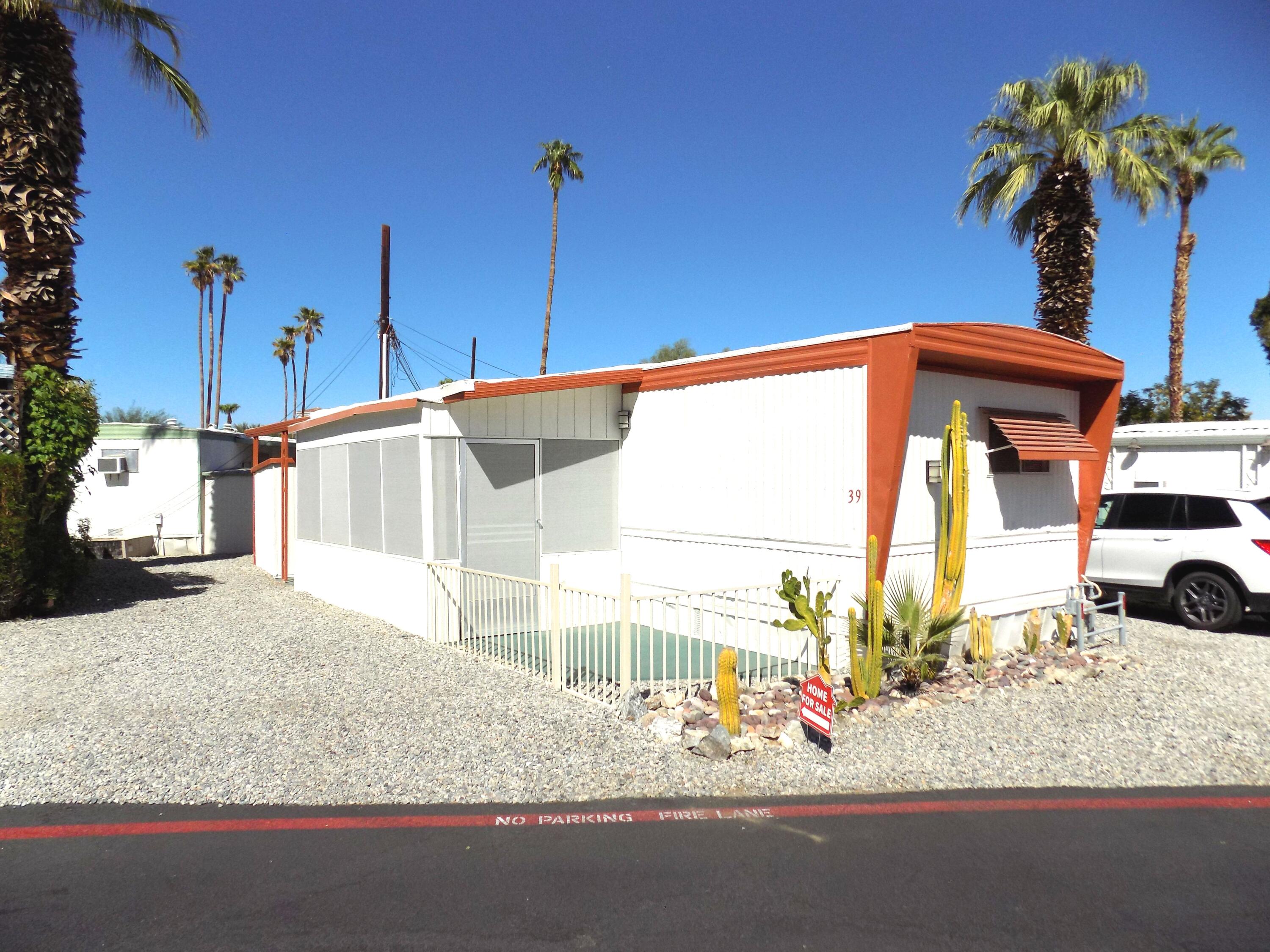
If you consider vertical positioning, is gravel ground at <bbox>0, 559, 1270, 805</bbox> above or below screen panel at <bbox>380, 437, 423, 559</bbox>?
below

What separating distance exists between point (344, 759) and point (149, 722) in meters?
1.72

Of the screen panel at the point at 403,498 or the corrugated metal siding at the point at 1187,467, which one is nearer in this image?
the screen panel at the point at 403,498

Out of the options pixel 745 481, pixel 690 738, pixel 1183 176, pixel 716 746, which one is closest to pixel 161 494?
pixel 745 481

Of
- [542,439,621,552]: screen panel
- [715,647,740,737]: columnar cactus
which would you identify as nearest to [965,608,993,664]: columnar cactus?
[715,647,740,737]: columnar cactus

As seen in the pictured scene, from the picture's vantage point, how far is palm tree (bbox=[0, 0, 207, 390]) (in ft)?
30.3

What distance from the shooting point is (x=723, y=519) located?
7.72 metres

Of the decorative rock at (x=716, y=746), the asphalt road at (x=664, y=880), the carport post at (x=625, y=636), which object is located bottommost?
the asphalt road at (x=664, y=880)

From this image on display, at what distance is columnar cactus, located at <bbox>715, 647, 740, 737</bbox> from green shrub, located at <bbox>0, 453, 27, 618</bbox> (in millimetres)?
7985

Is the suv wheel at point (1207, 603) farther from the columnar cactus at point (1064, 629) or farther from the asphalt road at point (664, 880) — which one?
the asphalt road at point (664, 880)

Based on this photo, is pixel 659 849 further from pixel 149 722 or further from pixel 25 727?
pixel 25 727

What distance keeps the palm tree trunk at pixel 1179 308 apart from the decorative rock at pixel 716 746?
19.0 meters

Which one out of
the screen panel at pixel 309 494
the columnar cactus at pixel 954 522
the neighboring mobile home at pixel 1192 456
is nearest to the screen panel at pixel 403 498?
the screen panel at pixel 309 494

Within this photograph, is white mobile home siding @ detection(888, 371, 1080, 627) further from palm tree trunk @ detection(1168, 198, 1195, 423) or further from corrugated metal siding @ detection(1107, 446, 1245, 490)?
palm tree trunk @ detection(1168, 198, 1195, 423)

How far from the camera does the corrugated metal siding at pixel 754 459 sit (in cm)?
655
